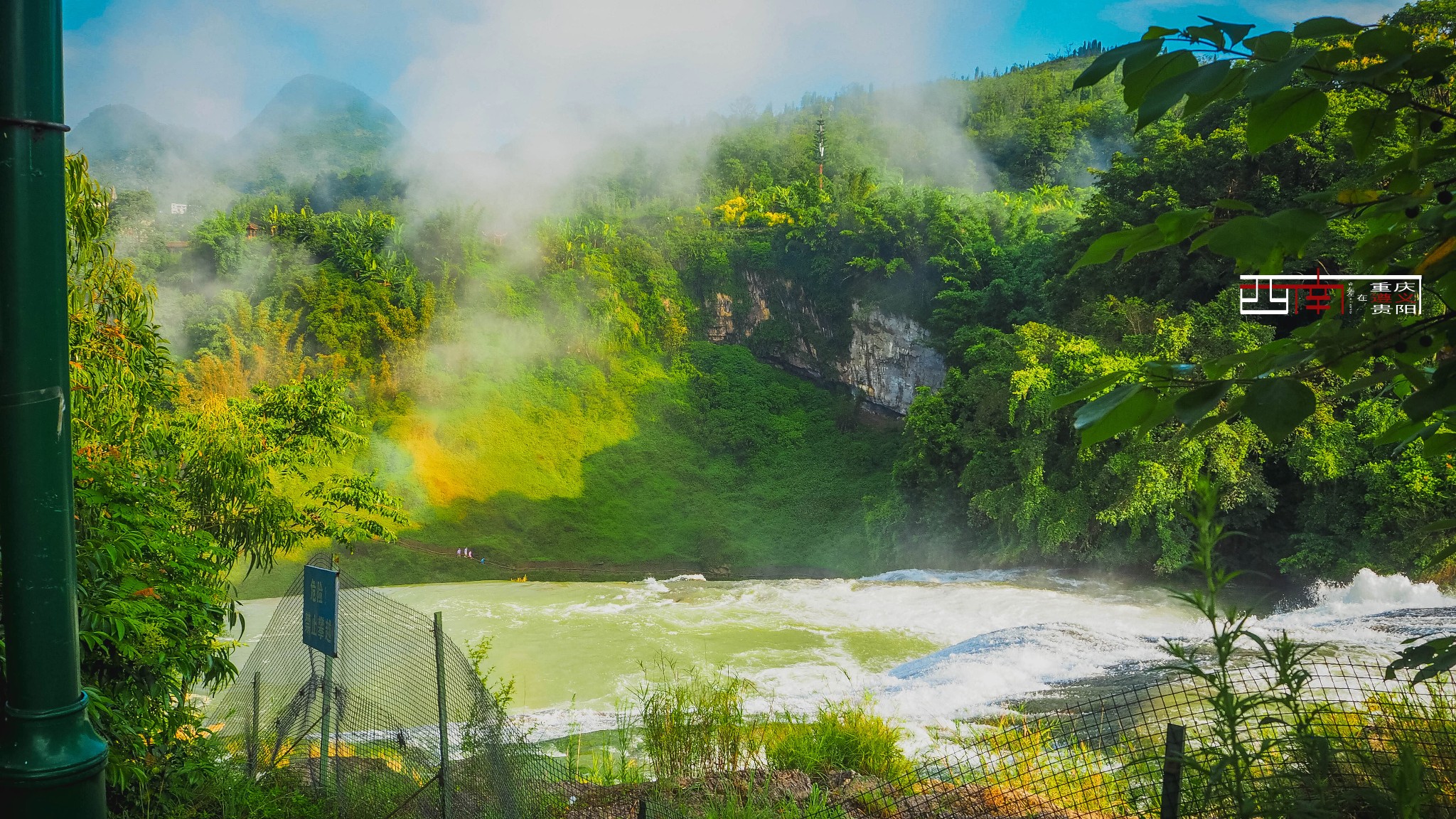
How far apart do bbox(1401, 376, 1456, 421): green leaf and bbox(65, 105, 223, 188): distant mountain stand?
28.2 meters

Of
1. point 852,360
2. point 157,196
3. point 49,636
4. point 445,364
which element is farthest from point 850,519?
point 49,636

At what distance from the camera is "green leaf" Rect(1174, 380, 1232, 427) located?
2.00 feet

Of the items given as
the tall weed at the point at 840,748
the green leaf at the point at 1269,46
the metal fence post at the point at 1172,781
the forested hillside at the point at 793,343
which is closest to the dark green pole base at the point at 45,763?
the green leaf at the point at 1269,46

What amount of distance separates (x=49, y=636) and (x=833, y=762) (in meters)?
3.69

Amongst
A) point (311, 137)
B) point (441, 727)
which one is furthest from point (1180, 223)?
point (311, 137)

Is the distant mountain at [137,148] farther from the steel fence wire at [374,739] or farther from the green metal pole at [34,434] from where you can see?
the green metal pole at [34,434]

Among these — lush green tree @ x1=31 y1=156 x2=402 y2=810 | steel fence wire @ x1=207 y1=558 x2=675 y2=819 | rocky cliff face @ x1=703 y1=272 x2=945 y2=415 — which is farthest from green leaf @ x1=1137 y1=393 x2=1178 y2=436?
rocky cliff face @ x1=703 y1=272 x2=945 y2=415

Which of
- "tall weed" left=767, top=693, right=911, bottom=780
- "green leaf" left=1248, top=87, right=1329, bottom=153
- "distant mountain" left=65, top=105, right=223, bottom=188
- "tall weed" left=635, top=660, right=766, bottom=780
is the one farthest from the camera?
"distant mountain" left=65, top=105, right=223, bottom=188

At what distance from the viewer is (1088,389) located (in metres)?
0.71

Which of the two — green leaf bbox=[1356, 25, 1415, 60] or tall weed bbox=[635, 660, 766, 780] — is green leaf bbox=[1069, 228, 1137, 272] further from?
tall weed bbox=[635, 660, 766, 780]

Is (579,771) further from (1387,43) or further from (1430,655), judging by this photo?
(1387,43)

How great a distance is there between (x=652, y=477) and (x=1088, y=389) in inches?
843

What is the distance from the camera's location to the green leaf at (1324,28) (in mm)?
649

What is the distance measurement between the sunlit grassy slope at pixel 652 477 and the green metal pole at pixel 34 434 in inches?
643
